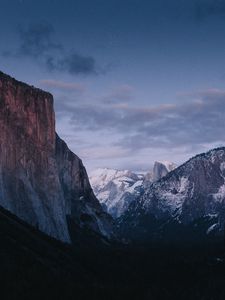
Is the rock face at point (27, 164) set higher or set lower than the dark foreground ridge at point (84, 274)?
higher

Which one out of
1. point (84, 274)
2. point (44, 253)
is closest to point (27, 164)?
point (44, 253)

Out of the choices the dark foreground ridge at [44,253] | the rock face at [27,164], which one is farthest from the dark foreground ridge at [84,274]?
the rock face at [27,164]

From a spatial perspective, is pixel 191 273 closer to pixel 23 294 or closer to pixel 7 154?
pixel 7 154

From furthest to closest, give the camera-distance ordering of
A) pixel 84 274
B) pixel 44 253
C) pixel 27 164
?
1. pixel 27 164
2. pixel 84 274
3. pixel 44 253

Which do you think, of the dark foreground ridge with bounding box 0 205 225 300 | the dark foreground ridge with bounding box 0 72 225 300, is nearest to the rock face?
the dark foreground ridge with bounding box 0 72 225 300

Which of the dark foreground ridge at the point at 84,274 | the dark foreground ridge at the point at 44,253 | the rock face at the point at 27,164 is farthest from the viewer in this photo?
the rock face at the point at 27,164

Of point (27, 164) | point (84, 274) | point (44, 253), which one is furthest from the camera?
point (27, 164)

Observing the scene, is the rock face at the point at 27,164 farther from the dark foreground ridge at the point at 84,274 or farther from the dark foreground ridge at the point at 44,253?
the dark foreground ridge at the point at 84,274

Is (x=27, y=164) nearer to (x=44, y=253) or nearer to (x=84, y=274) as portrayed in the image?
(x=44, y=253)

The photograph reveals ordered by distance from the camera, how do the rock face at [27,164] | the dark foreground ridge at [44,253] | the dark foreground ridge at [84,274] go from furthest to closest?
the rock face at [27,164] → the dark foreground ridge at [44,253] → the dark foreground ridge at [84,274]

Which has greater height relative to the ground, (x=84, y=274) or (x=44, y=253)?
(x=44, y=253)

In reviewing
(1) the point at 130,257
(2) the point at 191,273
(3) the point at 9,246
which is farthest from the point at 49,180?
(3) the point at 9,246
